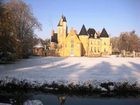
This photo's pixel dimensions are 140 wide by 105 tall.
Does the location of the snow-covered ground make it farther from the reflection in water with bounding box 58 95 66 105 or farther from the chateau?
the chateau

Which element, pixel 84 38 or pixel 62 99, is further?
pixel 84 38

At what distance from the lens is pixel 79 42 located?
278 feet

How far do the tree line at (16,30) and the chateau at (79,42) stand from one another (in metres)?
20.4

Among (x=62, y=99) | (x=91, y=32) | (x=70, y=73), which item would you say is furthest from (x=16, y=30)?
(x=91, y=32)

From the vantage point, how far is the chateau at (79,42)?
84375 millimetres

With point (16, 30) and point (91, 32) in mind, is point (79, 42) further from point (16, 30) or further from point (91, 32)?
point (16, 30)

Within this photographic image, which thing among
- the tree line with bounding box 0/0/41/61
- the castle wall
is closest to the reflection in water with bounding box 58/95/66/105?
the tree line with bounding box 0/0/41/61

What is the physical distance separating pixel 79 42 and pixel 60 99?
218 feet

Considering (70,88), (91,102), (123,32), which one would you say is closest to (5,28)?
(70,88)

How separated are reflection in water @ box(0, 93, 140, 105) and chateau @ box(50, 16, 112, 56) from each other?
6296 cm

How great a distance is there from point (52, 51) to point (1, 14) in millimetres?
47360

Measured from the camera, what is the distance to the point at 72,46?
84.5m

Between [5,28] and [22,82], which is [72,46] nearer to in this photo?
[5,28]

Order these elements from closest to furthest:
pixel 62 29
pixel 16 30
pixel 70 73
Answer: pixel 70 73 → pixel 16 30 → pixel 62 29
